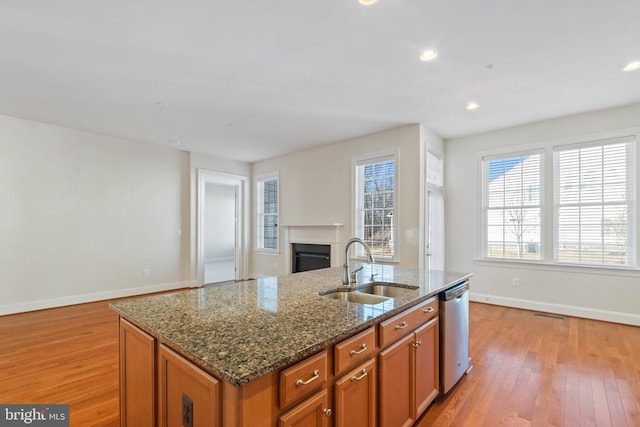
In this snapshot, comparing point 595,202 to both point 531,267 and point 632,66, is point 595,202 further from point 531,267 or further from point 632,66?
point 632,66

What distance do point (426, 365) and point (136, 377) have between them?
1702mm

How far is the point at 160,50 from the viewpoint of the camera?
268 cm

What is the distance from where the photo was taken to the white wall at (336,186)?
4.69 metres

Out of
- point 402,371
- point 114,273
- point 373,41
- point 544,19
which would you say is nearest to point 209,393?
point 402,371

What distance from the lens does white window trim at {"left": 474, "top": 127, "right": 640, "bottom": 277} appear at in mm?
3984

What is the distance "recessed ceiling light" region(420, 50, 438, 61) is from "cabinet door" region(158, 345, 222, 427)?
9.41 feet

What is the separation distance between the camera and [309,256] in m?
6.19

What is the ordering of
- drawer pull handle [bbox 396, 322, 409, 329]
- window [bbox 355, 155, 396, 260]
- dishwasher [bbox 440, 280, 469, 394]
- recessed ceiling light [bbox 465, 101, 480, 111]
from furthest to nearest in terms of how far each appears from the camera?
1. window [bbox 355, 155, 396, 260]
2. recessed ceiling light [bbox 465, 101, 480, 111]
3. dishwasher [bbox 440, 280, 469, 394]
4. drawer pull handle [bbox 396, 322, 409, 329]

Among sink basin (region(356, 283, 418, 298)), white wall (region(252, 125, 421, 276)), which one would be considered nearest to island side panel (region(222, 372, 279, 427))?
sink basin (region(356, 283, 418, 298))

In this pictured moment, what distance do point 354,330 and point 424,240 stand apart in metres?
3.59

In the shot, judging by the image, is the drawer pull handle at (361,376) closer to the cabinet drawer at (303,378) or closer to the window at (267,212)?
the cabinet drawer at (303,378)

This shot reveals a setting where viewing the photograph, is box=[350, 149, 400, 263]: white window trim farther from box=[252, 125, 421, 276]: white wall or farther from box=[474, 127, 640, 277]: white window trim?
box=[474, 127, 640, 277]: white window trim

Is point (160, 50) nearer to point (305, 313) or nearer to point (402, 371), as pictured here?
point (305, 313)

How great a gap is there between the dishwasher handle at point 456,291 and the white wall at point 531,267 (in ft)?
9.18
